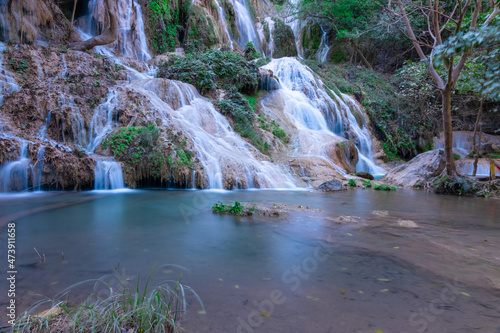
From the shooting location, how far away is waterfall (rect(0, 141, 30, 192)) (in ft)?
26.1

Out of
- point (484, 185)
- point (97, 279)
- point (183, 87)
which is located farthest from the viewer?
point (183, 87)

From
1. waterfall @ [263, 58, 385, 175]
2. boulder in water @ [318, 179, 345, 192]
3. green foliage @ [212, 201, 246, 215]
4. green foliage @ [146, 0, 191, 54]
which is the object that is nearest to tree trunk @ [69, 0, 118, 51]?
green foliage @ [146, 0, 191, 54]

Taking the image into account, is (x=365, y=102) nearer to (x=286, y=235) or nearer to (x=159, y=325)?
(x=286, y=235)

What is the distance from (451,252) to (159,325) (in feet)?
11.6

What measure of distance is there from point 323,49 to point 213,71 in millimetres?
18100

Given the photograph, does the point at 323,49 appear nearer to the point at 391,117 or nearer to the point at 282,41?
the point at 282,41

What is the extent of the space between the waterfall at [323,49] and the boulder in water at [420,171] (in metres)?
19.7

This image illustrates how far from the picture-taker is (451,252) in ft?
12.2

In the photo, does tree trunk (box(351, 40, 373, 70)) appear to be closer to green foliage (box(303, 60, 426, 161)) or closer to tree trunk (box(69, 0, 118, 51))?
green foliage (box(303, 60, 426, 161))

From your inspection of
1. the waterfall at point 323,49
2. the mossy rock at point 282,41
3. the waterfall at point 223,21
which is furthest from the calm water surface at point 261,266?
the waterfall at point 323,49

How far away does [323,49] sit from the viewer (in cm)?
2992

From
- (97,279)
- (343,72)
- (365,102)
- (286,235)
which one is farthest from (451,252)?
(343,72)

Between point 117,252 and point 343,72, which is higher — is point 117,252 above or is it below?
below

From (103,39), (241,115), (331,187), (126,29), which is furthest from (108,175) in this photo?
(126,29)
